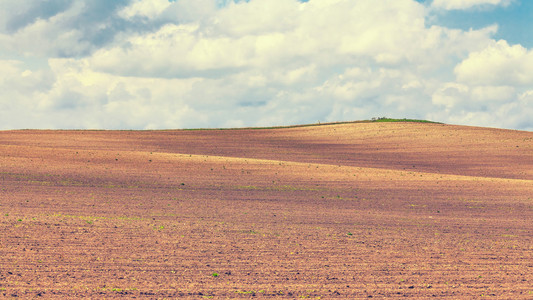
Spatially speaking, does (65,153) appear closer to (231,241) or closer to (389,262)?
(231,241)

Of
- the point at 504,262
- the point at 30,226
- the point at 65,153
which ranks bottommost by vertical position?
the point at 504,262

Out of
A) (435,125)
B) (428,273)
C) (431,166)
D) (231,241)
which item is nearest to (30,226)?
(231,241)

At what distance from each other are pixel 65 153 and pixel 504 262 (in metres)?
28.3

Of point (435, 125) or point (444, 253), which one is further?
point (435, 125)

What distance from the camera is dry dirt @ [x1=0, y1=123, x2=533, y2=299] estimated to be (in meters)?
11.9

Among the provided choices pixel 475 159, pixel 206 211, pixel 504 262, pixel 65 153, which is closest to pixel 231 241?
pixel 206 211

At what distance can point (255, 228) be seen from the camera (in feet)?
58.7

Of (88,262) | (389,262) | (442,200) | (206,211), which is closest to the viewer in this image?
(88,262)

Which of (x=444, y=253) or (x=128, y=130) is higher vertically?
(x=128, y=130)

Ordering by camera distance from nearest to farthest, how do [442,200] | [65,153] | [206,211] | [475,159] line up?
[206,211]
[442,200]
[65,153]
[475,159]

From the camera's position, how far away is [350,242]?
16250 millimetres

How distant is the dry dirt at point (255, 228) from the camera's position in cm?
1194

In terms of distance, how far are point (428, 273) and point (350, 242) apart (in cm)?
340

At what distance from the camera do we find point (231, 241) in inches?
621
